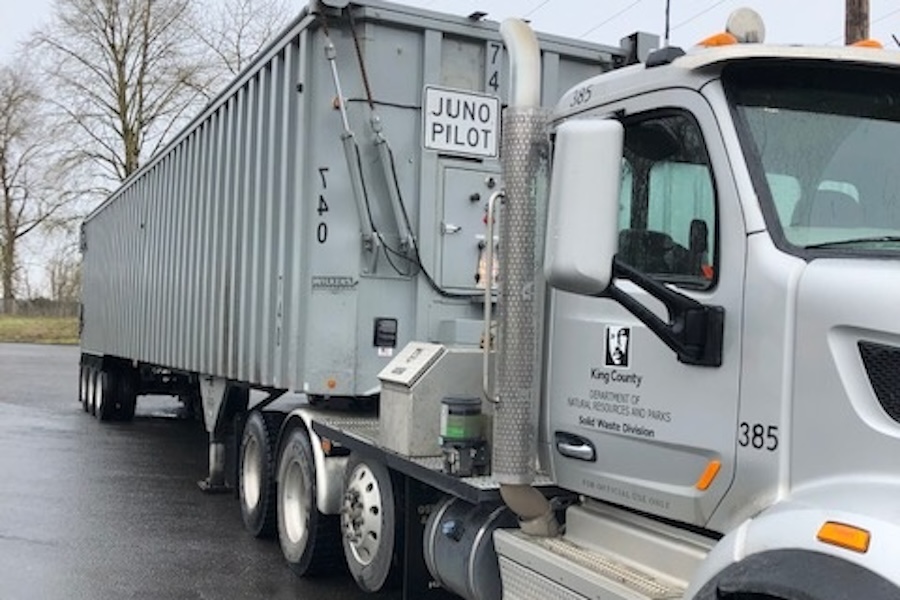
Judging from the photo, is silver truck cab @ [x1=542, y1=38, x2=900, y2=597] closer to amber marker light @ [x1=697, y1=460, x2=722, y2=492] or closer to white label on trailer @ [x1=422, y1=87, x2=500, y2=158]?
amber marker light @ [x1=697, y1=460, x2=722, y2=492]

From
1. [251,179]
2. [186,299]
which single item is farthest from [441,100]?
[186,299]

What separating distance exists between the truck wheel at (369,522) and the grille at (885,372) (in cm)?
313

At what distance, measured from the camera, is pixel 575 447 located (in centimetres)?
376

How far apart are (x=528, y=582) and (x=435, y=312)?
2.98 metres

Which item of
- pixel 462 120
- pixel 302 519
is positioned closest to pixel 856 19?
pixel 462 120

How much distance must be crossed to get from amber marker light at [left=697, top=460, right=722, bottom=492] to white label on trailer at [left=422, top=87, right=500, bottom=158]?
352cm

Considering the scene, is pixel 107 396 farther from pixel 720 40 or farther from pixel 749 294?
pixel 749 294

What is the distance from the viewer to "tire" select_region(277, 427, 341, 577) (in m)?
6.28

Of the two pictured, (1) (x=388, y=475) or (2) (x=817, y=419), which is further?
(1) (x=388, y=475)

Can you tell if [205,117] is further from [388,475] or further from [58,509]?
[388,475]

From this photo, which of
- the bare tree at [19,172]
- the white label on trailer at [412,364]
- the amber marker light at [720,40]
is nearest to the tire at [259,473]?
the white label on trailer at [412,364]

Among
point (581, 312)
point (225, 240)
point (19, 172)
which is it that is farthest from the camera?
point (19, 172)

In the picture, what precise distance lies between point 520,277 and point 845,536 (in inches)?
69.6

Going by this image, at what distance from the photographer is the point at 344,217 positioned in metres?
6.50
